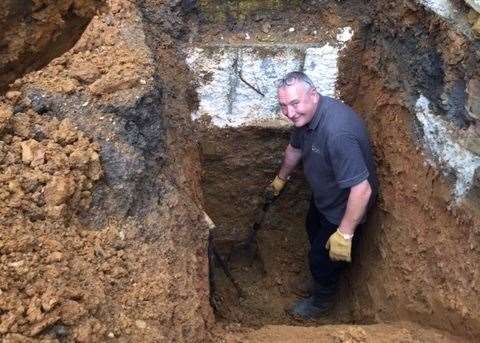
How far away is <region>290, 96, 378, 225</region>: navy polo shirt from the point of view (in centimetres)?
390

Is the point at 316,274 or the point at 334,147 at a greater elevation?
the point at 334,147

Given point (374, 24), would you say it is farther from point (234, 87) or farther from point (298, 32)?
point (234, 87)

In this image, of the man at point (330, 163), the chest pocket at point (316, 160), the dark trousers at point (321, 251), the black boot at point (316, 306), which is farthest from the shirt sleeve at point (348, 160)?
the black boot at point (316, 306)

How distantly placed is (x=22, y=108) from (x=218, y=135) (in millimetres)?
1855

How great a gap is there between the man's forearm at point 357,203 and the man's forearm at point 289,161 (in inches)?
28.5

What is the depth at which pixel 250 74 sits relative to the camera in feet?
15.2

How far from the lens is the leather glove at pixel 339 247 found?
4.18 m

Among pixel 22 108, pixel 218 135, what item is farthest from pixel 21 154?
pixel 218 135

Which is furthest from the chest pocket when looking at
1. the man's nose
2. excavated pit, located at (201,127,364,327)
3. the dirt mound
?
the dirt mound

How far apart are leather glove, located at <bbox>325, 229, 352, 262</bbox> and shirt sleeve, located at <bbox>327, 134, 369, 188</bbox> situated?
1.56 ft

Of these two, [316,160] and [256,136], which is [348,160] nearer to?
[316,160]

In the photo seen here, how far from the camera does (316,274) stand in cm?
481

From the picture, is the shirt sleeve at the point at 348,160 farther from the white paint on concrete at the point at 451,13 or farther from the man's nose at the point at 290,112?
the white paint on concrete at the point at 451,13

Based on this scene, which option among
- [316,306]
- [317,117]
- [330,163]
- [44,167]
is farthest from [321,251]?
[44,167]
